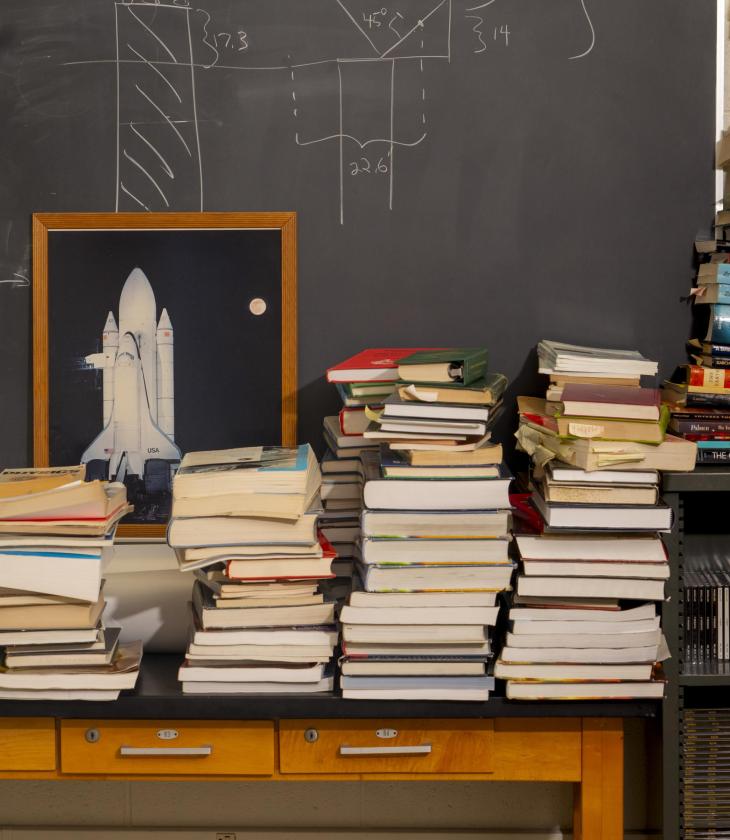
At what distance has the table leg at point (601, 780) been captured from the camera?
67.1 inches

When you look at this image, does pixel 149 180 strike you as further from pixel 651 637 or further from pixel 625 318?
pixel 651 637

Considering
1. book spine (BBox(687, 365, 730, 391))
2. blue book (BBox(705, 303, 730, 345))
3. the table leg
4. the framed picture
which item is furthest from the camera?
the framed picture

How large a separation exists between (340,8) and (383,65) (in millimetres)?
159

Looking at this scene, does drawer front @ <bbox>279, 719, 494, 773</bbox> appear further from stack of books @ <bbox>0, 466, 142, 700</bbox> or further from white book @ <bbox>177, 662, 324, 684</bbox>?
stack of books @ <bbox>0, 466, 142, 700</bbox>

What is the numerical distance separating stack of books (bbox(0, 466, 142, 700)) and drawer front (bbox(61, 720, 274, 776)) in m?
0.08

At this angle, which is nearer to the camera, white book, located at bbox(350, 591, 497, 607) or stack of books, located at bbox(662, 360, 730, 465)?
white book, located at bbox(350, 591, 497, 607)

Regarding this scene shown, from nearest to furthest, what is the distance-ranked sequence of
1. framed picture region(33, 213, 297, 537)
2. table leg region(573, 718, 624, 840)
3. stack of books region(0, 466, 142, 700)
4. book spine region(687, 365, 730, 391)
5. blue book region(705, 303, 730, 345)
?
stack of books region(0, 466, 142, 700) < table leg region(573, 718, 624, 840) < book spine region(687, 365, 730, 391) < blue book region(705, 303, 730, 345) < framed picture region(33, 213, 297, 537)

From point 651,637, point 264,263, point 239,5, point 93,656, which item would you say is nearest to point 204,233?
point 264,263

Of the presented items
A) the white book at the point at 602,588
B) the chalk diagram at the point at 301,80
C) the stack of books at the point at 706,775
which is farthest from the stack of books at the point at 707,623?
the chalk diagram at the point at 301,80

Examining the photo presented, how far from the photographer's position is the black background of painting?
2072mm

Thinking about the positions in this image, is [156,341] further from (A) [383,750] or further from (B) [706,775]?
(B) [706,775]

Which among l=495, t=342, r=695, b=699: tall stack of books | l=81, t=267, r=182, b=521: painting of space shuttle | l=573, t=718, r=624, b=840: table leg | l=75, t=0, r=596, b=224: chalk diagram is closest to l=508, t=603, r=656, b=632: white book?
l=495, t=342, r=695, b=699: tall stack of books

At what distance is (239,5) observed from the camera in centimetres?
205

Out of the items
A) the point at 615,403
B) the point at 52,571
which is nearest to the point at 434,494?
the point at 615,403
